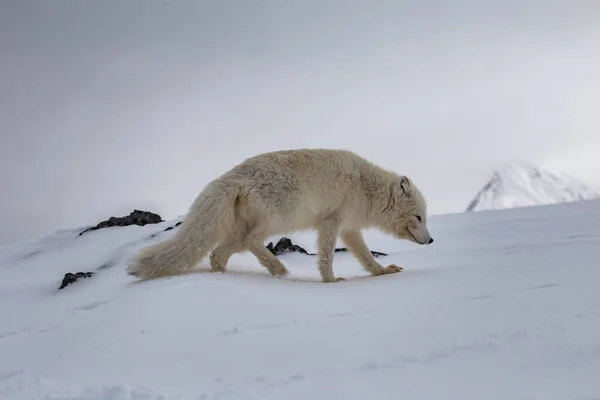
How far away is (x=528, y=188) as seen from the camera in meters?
151

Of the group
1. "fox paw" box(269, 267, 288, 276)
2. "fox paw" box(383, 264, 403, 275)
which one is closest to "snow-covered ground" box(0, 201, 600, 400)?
"fox paw" box(269, 267, 288, 276)

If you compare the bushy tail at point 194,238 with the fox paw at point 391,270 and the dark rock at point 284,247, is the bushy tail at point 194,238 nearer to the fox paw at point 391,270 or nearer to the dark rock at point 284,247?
the fox paw at point 391,270

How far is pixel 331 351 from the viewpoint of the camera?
326 centimetres

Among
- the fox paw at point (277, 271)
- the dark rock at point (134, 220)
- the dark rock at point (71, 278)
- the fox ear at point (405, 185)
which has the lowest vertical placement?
the fox paw at point (277, 271)

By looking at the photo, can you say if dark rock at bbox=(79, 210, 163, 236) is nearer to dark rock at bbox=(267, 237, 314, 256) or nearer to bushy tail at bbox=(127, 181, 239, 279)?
dark rock at bbox=(267, 237, 314, 256)

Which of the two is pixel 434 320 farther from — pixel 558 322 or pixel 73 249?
pixel 73 249

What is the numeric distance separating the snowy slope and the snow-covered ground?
452 feet

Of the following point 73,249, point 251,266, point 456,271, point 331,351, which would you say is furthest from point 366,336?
point 73,249

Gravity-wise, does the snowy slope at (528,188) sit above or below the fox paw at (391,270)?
below

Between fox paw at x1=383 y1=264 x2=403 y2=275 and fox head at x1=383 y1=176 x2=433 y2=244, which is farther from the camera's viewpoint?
fox head at x1=383 y1=176 x2=433 y2=244

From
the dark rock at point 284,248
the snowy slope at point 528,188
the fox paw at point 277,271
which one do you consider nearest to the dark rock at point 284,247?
the dark rock at point 284,248

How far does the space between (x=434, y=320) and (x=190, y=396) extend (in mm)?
1675

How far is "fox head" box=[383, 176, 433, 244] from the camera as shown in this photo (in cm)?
682

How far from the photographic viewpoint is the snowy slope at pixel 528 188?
142 metres
